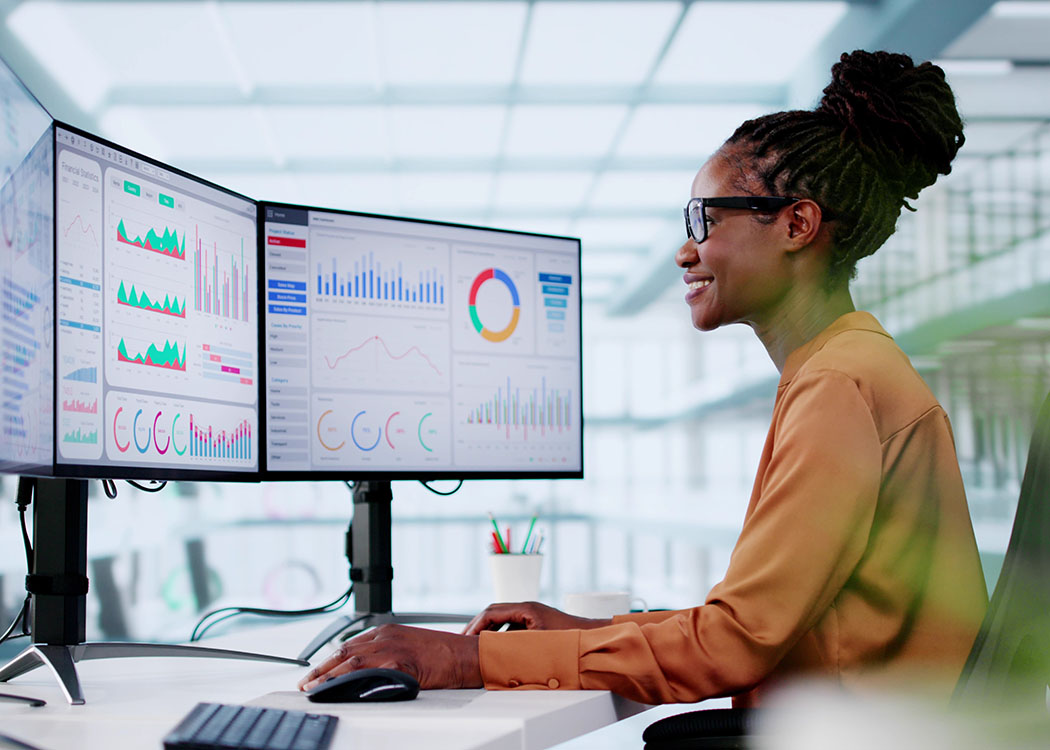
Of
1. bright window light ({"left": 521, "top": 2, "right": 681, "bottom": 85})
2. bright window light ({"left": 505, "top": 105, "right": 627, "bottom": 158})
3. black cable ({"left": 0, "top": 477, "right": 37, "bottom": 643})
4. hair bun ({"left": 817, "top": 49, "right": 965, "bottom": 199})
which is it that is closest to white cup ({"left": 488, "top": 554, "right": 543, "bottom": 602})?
black cable ({"left": 0, "top": 477, "right": 37, "bottom": 643})

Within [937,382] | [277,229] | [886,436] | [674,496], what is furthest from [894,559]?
[674,496]

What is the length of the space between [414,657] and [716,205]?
1.92 ft

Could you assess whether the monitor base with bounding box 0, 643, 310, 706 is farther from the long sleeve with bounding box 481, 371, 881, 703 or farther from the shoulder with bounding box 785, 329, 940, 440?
the shoulder with bounding box 785, 329, 940, 440

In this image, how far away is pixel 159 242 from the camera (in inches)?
41.9

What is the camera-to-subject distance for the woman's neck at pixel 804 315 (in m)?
1.03

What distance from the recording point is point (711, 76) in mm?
4285

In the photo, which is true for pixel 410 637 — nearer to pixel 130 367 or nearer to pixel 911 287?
pixel 130 367

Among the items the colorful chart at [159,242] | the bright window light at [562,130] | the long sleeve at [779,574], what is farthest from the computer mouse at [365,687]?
the bright window light at [562,130]

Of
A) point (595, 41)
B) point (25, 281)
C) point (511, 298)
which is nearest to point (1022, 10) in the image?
point (595, 41)

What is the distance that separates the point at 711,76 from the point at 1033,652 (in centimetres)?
399

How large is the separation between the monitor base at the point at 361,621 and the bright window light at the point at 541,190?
4334mm

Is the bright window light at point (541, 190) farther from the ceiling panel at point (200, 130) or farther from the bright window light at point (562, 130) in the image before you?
the ceiling panel at point (200, 130)

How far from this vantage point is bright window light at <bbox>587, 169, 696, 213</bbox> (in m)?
5.48

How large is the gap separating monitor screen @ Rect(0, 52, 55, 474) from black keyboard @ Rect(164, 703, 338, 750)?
0.93 feet
